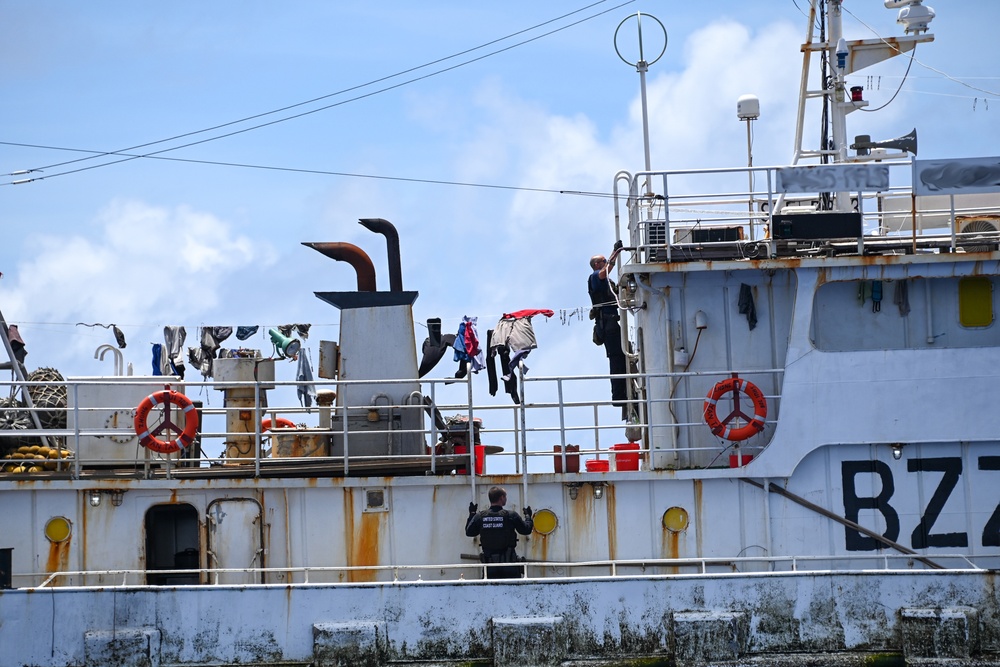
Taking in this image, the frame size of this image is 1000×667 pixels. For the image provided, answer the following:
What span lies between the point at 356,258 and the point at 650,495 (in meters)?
4.80

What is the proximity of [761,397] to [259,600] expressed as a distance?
19.5 feet

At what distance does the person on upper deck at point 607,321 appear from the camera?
16.3m

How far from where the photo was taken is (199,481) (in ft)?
46.6

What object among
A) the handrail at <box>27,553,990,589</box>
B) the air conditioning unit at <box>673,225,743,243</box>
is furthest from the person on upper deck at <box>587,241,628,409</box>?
the handrail at <box>27,553,990,589</box>

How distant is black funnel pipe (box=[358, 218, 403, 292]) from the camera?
15809 millimetres

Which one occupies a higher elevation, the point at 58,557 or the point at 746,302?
the point at 746,302

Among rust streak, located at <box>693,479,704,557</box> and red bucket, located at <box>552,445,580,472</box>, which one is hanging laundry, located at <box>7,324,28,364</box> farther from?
rust streak, located at <box>693,479,704,557</box>

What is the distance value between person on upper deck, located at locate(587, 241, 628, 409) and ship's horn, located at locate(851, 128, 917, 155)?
357 cm

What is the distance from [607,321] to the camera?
16.4 metres

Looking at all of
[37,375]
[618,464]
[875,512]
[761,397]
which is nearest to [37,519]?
[37,375]

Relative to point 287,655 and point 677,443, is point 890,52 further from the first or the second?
point 287,655

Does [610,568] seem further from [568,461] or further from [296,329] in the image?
[296,329]

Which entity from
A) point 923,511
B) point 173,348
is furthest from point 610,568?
point 173,348

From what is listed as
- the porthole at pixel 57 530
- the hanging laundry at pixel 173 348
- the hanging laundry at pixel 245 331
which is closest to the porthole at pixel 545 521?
the porthole at pixel 57 530
